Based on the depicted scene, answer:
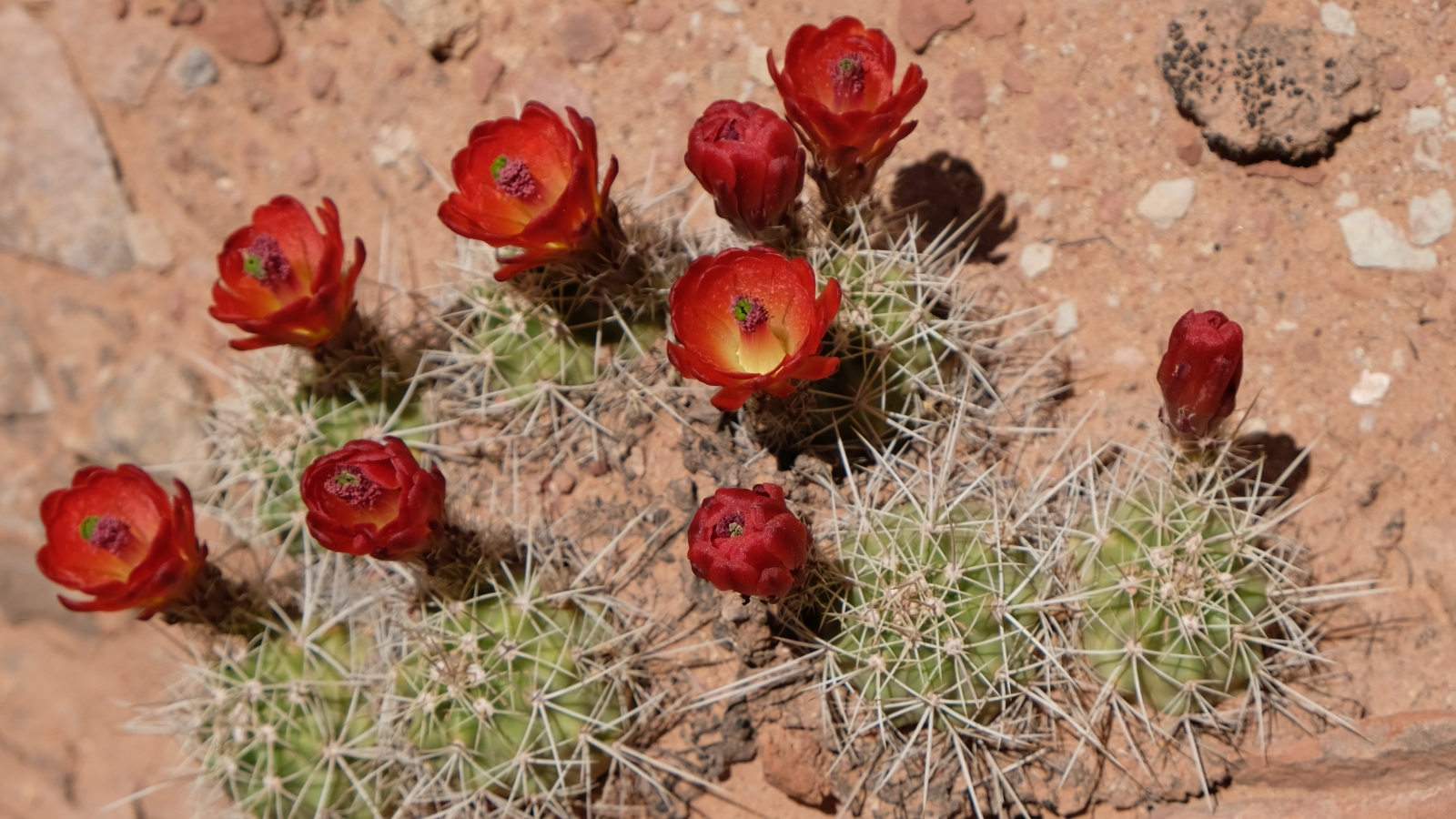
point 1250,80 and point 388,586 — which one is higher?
point 1250,80

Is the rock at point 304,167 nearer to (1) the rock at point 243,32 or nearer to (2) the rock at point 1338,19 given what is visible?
(1) the rock at point 243,32

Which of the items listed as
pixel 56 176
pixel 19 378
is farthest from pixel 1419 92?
pixel 19 378

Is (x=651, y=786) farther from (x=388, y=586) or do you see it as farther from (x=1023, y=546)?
(x=1023, y=546)

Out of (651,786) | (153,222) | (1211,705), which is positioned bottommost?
(651,786)

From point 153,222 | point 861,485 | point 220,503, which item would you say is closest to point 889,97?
point 861,485

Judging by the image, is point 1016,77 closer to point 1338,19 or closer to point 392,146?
point 1338,19

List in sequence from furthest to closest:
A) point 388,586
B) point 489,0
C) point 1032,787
Result: 1. point 489,0
2. point 388,586
3. point 1032,787
